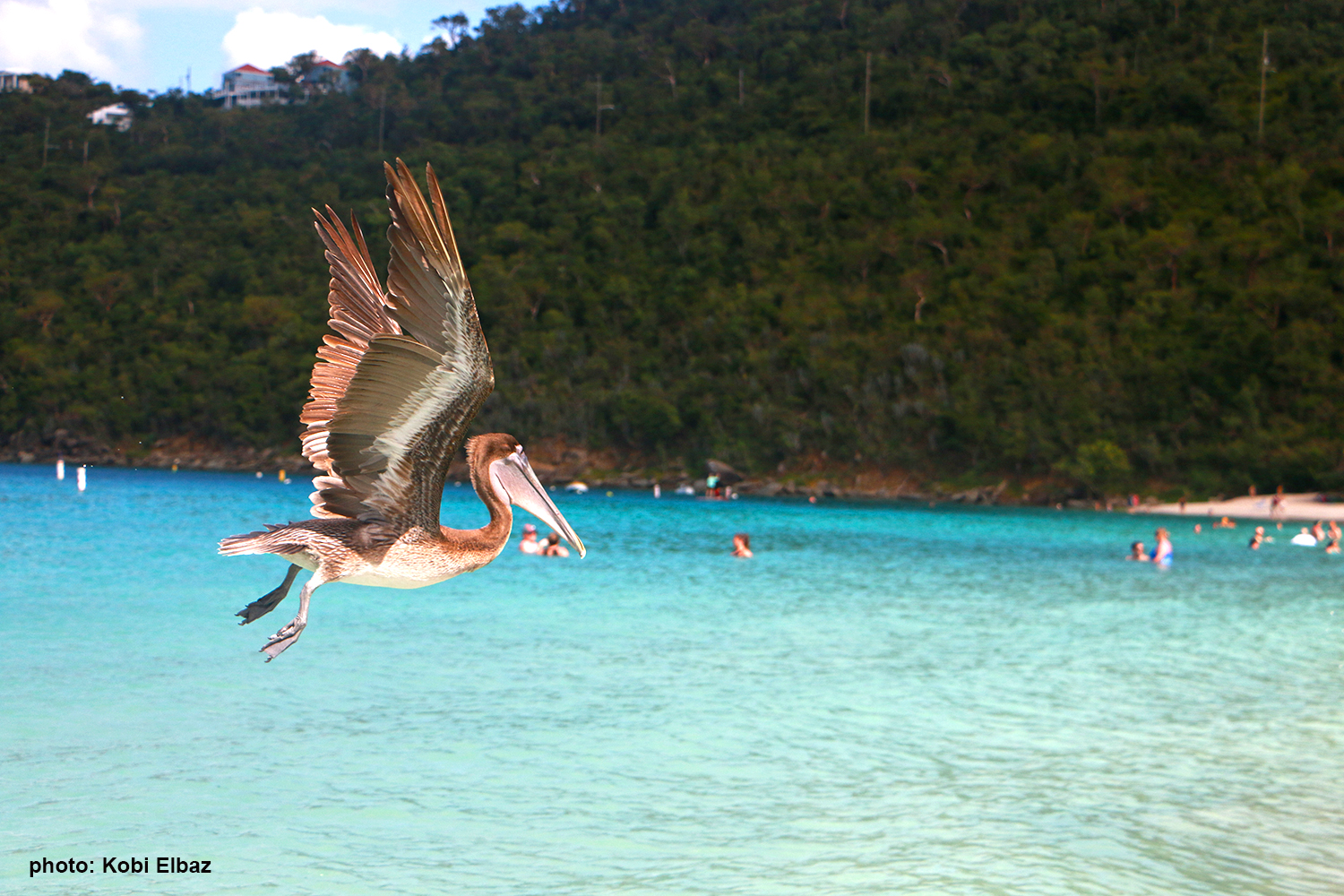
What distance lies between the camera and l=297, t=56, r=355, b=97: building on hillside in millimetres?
134750

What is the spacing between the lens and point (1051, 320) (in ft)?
238

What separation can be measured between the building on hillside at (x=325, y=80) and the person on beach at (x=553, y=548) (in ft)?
361

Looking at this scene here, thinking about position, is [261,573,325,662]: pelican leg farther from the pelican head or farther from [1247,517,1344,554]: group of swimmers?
[1247,517,1344,554]: group of swimmers

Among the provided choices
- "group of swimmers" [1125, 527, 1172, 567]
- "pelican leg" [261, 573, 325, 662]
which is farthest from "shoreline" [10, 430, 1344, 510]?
"pelican leg" [261, 573, 325, 662]

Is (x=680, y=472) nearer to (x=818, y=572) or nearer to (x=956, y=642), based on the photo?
(x=818, y=572)

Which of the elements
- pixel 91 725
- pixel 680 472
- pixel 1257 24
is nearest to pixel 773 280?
pixel 680 472

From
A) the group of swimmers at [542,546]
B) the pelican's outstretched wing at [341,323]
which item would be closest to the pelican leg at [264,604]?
the pelican's outstretched wing at [341,323]

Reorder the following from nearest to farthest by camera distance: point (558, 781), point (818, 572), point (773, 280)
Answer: point (558, 781)
point (818, 572)
point (773, 280)

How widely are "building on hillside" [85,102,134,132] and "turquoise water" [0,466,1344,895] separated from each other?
118253mm

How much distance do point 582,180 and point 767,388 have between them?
31.9 metres

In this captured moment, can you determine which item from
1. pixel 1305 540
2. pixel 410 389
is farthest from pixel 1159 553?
pixel 410 389

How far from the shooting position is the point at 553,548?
33.9m

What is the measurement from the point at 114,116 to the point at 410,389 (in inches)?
5969

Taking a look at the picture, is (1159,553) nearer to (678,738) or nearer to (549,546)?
(549,546)
